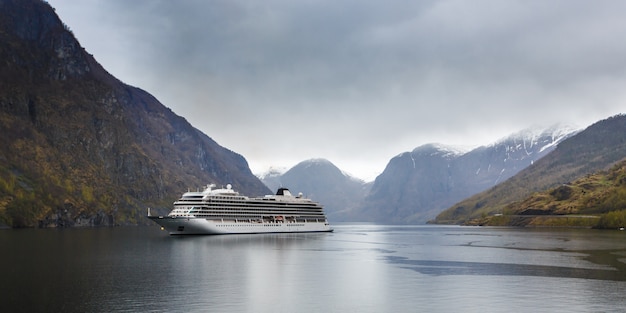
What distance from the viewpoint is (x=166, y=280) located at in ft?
241

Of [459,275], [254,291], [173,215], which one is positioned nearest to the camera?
[254,291]

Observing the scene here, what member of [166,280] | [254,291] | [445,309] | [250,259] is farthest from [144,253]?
[445,309]

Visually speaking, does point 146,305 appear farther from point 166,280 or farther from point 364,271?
point 364,271

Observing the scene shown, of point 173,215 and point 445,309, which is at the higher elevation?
point 173,215

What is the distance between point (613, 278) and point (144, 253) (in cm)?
8827

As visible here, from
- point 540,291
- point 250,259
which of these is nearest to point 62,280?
point 250,259

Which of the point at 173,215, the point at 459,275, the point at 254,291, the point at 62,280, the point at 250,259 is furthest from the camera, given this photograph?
the point at 173,215

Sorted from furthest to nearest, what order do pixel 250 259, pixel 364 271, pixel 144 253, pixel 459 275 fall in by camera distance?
1. pixel 144 253
2. pixel 250 259
3. pixel 364 271
4. pixel 459 275

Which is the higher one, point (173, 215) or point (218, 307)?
point (173, 215)

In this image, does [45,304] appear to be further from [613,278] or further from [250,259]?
[613,278]

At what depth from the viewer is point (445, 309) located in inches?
2175

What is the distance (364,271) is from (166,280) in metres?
32.0

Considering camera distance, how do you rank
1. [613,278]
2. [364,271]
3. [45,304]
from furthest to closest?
[364,271] → [613,278] → [45,304]

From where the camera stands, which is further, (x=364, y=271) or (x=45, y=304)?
(x=364, y=271)
